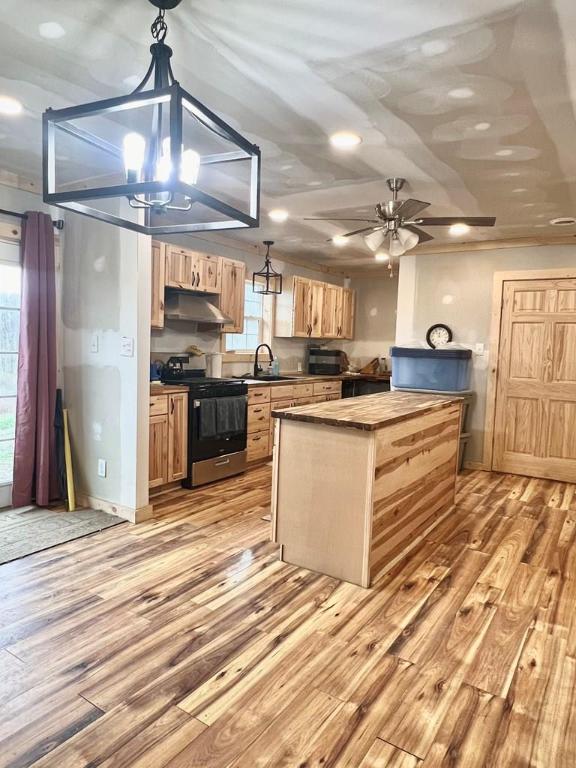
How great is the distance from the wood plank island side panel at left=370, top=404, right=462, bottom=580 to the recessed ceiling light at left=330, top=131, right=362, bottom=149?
5.32 feet

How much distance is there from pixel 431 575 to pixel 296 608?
0.89m

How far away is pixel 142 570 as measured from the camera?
9.35 feet

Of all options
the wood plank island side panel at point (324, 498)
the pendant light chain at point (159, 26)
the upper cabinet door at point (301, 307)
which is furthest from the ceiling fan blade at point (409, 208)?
the upper cabinet door at point (301, 307)

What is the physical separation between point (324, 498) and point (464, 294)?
11.8ft

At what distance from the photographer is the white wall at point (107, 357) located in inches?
137

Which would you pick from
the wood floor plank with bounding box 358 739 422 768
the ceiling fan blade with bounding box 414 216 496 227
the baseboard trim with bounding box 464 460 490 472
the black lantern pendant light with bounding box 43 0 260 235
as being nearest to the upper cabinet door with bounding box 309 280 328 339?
the baseboard trim with bounding box 464 460 490 472

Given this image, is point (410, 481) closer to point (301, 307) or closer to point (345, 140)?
point (345, 140)

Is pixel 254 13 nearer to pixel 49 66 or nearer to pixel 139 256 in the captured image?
pixel 49 66

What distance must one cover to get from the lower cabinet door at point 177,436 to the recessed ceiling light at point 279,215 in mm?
1761

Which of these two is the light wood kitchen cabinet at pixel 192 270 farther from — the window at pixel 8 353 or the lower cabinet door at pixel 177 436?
the window at pixel 8 353

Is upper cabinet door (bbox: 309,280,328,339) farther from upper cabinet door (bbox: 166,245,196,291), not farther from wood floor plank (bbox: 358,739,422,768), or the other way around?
wood floor plank (bbox: 358,739,422,768)

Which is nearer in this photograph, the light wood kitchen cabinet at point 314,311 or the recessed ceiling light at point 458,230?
the recessed ceiling light at point 458,230

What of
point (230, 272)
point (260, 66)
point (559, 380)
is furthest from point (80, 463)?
point (559, 380)

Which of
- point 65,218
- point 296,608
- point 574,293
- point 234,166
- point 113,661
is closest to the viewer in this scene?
point 113,661
